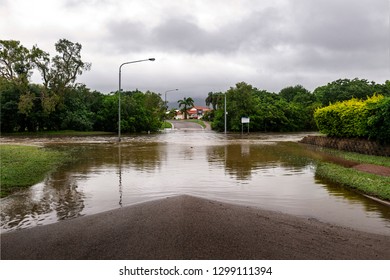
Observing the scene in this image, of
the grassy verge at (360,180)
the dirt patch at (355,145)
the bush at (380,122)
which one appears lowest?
the grassy verge at (360,180)

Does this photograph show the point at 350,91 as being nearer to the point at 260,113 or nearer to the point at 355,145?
the point at 260,113

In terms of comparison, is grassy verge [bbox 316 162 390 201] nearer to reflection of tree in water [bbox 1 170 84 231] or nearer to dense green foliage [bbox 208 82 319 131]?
reflection of tree in water [bbox 1 170 84 231]

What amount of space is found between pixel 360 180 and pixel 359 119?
10997mm

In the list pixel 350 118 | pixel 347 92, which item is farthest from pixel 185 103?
pixel 350 118

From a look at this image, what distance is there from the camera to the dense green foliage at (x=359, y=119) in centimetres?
1771

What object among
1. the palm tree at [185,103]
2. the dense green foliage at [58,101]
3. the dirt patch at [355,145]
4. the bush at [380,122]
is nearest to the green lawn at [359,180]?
the bush at [380,122]

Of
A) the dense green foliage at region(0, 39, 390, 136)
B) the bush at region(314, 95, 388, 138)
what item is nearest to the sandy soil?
the bush at region(314, 95, 388, 138)

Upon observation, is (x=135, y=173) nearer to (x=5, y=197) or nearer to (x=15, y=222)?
(x=5, y=197)

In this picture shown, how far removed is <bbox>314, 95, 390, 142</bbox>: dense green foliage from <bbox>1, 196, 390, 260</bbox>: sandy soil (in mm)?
12955

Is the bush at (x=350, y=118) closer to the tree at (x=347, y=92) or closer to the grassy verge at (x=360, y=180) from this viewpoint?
the grassy verge at (x=360, y=180)

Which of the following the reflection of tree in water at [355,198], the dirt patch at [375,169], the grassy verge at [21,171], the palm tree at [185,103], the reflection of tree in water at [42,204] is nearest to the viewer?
the reflection of tree in water at [42,204]

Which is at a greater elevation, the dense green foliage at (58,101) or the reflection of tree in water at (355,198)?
the dense green foliage at (58,101)

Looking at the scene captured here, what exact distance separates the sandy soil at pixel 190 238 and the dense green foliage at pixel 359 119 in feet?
42.5

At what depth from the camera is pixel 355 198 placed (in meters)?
8.88
